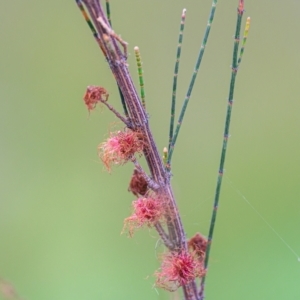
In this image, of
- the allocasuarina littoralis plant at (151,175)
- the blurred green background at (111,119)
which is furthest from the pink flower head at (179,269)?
the blurred green background at (111,119)

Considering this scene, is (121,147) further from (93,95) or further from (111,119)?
(111,119)

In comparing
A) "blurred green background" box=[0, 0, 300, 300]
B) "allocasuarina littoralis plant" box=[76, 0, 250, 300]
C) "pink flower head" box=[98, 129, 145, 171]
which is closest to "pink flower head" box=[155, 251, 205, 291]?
"allocasuarina littoralis plant" box=[76, 0, 250, 300]

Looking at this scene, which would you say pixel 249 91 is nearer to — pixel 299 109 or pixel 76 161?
pixel 299 109

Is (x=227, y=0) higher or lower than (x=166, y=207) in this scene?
higher

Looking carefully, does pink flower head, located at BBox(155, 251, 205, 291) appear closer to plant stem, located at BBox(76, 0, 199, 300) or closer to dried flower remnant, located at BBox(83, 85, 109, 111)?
plant stem, located at BBox(76, 0, 199, 300)

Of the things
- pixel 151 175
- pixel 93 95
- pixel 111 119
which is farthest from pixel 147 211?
pixel 111 119

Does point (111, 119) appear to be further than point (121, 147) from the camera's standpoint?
Yes

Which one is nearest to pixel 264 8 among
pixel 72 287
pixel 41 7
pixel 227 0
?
pixel 227 0
